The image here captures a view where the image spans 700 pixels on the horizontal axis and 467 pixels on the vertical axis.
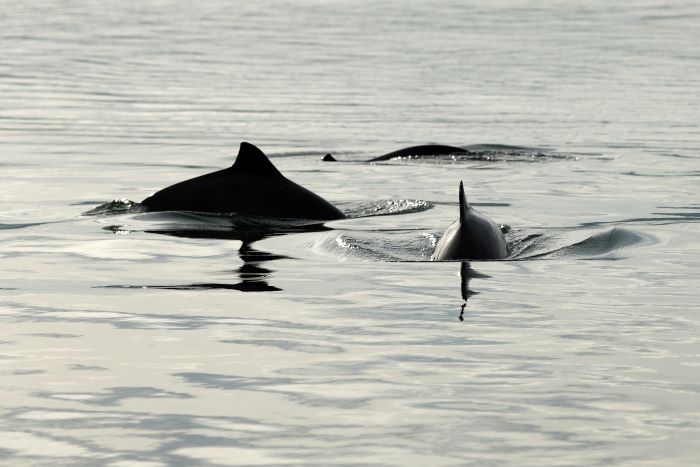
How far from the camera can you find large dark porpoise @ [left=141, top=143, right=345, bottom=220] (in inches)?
530

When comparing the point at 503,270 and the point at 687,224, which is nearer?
the point at 503,270

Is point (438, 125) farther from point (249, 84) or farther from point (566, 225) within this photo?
point (566, 225)

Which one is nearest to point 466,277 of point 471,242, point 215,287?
point 471,242

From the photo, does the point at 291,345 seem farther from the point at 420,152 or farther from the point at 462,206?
the point at 420,152

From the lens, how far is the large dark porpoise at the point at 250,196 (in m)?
13.5

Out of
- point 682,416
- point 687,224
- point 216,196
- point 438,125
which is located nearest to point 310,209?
point 216,196

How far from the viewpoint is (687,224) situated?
13391 mm

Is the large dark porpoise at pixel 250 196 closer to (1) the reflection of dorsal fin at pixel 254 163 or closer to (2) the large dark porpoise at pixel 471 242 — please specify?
(1) the reflection of dorsal fin at pixel 254 163

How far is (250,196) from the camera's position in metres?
13.6

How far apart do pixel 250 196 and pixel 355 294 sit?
3.94 meters

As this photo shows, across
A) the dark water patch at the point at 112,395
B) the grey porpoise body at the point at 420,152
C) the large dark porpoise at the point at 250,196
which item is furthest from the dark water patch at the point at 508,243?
the grey porpoise body at the point at 420,152

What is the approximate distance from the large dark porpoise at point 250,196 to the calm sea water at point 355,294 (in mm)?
251

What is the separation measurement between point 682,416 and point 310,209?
7.07 metres

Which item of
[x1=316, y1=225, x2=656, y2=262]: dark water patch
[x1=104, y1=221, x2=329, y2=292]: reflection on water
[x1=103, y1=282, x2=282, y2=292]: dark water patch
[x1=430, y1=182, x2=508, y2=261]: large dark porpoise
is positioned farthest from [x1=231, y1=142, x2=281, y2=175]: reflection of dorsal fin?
[x1=103, y1=282, x2=282, y2=292]: dark water patch
